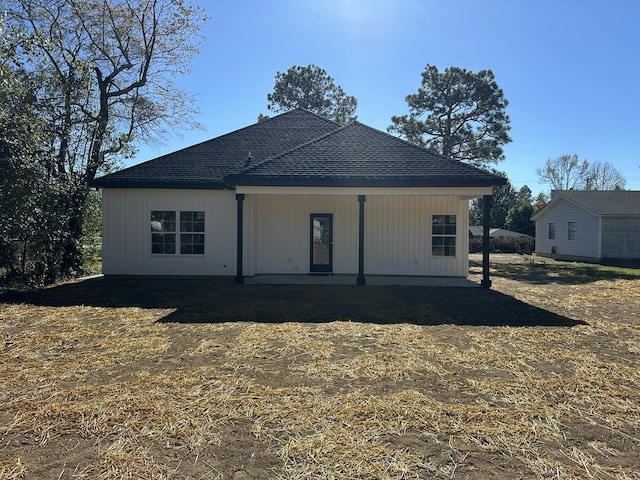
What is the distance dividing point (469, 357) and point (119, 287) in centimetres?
927

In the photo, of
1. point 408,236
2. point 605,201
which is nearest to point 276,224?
point 408,236

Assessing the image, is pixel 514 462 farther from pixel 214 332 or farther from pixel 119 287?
pixel 119 287

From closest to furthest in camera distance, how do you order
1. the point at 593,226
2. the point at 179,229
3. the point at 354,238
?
the point at 179,229 → the point at 354,238 → the point at 593,226

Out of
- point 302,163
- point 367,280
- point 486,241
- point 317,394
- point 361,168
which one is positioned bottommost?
point 317,394

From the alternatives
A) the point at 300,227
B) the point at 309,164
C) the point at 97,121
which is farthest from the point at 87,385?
the point at 97,121

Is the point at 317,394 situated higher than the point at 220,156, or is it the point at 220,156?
the point at 220,156

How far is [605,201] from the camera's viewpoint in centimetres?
2378

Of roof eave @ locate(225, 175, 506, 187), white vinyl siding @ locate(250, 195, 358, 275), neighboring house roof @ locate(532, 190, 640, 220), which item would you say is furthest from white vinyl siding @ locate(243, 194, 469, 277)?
neighboring house roof @ locate(532, 190, 640, 220)

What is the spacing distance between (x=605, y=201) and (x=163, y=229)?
82.2ft

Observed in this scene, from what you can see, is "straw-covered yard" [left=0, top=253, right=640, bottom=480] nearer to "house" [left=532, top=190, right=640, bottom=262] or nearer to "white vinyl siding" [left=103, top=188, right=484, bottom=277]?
"white vinyl siding" [left=103, top=188, right=484, bottom=277]

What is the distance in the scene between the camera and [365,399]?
3.72 meters

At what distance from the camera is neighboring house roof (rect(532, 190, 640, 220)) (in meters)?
21.9

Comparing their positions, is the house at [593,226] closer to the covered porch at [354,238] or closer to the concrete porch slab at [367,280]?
the covered porch at [354,238]

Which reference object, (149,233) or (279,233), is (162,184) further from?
(279,233)
